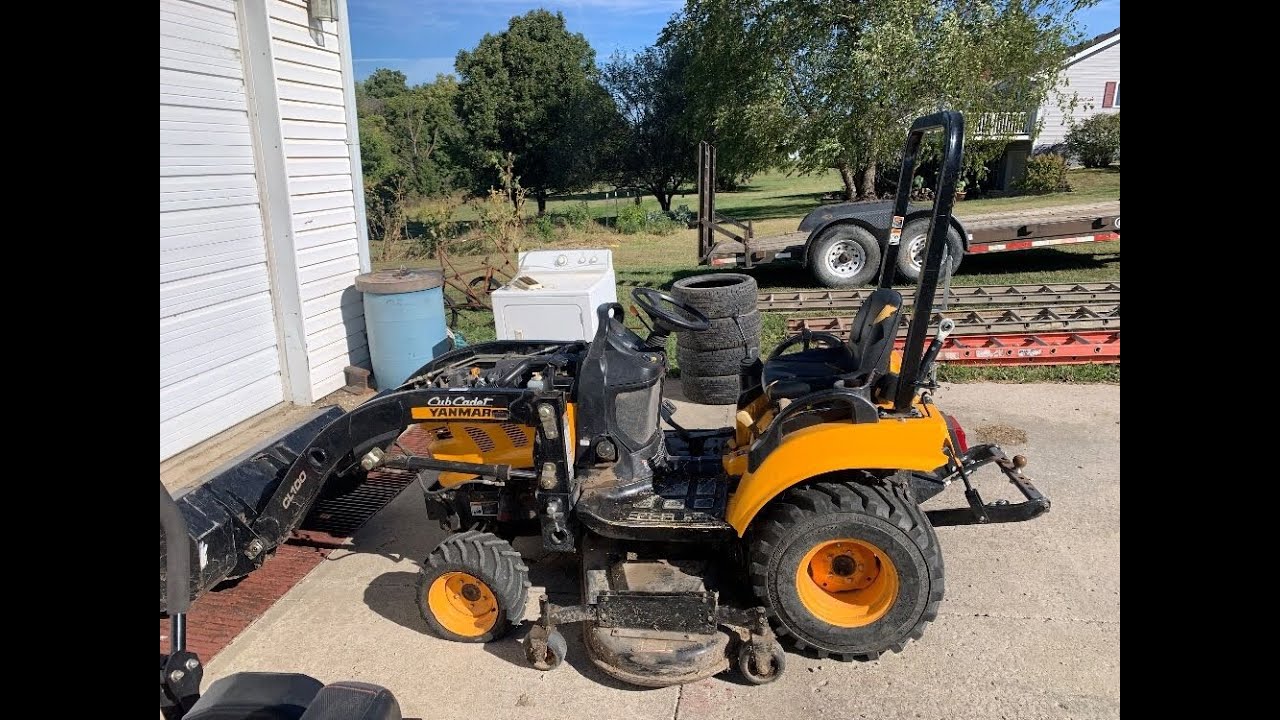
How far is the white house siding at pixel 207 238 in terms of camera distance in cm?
607

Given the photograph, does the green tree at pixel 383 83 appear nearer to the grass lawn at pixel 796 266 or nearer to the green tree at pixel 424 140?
the green tree at pixel 424 140

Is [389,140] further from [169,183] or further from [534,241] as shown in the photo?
[169,183]

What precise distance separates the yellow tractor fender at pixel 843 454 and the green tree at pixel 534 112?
25417 mm

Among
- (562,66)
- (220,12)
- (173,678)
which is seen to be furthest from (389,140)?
(173,678)

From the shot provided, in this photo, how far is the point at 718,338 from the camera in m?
6.68

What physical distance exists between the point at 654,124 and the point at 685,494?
26232 millimetres

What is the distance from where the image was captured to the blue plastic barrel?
725cm

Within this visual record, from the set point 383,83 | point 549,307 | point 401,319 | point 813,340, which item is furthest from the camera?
point 383,83

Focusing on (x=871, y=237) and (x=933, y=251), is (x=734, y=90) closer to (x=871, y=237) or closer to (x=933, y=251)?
(x=871, y=237)

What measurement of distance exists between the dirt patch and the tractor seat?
78.5 inches

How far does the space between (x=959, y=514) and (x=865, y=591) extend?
0.58 m

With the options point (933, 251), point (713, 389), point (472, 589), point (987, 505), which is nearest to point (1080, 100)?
point (713, 389)

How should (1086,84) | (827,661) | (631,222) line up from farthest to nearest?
(1086,84), (631,222), (827,661)

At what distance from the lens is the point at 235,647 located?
3.81 m
